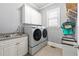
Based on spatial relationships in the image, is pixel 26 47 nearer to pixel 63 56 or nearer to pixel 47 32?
pixel 47 32

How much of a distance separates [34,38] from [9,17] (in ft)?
1.82

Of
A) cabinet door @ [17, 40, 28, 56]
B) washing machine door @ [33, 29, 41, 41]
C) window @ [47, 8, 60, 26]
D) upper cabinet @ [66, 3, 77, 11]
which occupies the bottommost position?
cabinet door @ [17, 40, 28, 56]

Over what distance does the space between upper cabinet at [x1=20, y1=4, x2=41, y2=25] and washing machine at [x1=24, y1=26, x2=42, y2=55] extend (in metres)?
0.14

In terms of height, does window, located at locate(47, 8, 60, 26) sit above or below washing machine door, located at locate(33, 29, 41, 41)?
above

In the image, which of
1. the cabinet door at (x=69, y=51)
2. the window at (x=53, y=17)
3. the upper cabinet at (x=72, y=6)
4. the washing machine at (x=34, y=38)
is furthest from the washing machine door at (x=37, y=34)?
the upper cabinet at (x=72, y=6)

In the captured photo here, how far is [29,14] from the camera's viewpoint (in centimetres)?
105

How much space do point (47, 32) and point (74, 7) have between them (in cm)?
54

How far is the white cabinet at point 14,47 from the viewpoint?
0.93 m

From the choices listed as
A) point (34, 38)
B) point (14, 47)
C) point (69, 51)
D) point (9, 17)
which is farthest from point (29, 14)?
point (69, 51)

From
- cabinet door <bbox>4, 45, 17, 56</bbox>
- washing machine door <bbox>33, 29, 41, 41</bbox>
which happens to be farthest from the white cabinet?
washing machine door <bbox>33, 29, 41, 41</bbox>

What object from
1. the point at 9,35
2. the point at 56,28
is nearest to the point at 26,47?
the point at 9,35

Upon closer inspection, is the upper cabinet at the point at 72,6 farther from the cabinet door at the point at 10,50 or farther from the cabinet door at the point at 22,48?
the cabinet door at the point at 10,50

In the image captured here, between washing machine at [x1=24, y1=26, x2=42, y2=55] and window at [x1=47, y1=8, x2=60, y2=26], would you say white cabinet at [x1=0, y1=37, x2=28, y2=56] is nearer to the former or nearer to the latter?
washing machine at [x1=24, y1=26, x2=42, y2=55]

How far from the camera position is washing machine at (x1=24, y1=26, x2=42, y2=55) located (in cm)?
117
